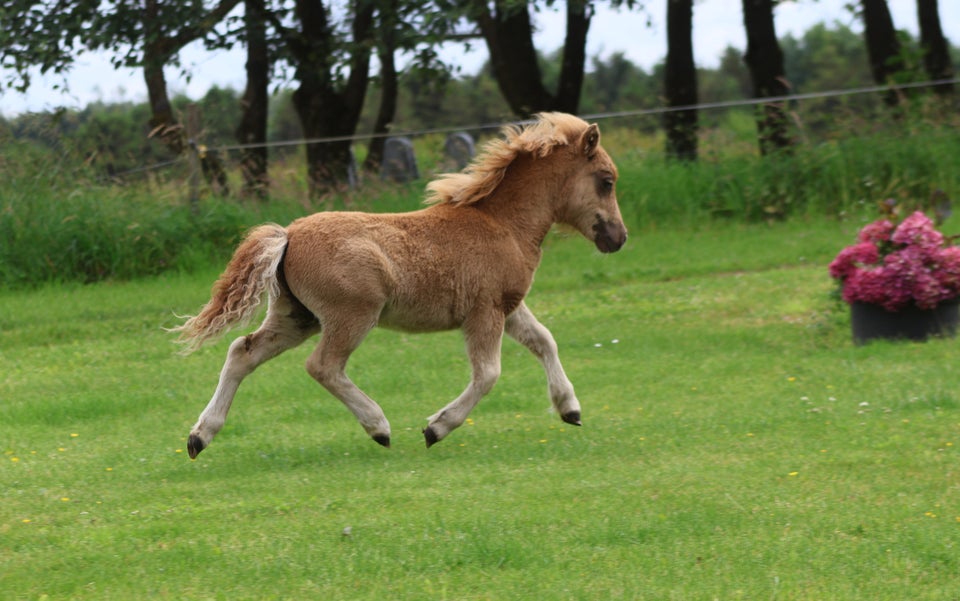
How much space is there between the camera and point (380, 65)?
21625 millimetres

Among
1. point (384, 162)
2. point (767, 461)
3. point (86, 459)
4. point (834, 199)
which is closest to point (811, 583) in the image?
point (767, 461)

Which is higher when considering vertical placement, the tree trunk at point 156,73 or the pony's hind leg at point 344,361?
the tree trunk at point 156,73

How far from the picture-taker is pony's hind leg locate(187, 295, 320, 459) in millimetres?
6582

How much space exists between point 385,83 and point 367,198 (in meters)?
5.83

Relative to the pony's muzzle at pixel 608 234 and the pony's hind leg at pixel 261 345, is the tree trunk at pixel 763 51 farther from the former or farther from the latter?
the pony's hind leg at pixel 261 345

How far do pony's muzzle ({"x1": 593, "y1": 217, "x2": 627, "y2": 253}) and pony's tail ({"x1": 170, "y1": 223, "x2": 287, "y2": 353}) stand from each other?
204 centimetres

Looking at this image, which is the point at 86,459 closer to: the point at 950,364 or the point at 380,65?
the point at 950,364

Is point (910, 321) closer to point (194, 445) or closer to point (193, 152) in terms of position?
point (194, 445)

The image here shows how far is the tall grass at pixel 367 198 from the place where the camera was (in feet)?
48.4

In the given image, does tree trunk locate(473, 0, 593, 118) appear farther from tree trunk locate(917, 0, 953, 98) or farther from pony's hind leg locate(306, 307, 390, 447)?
pony's hind leg locate(306, 307, 390, 447)

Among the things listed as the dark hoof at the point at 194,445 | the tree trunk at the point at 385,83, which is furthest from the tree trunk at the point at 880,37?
the dark hoof at the point at 194,445

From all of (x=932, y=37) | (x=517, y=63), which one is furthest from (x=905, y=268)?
(x=932, y=37)

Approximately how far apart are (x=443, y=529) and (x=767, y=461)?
2166mm

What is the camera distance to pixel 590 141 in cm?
740
